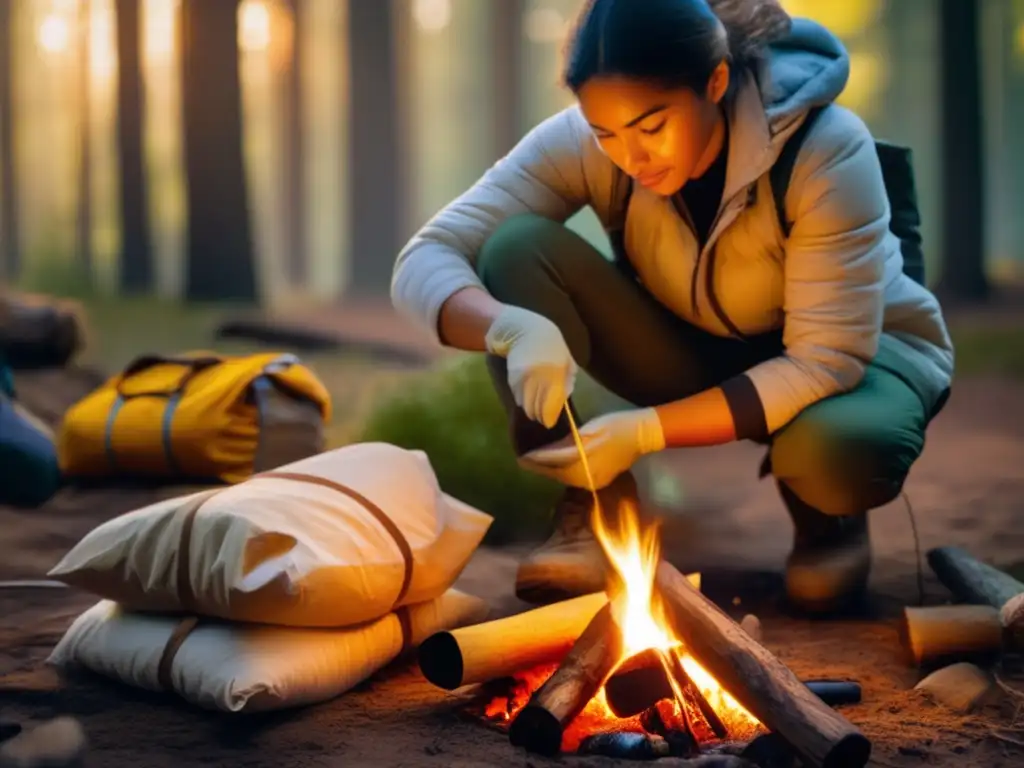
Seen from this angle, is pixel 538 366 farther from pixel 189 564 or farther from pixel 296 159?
pixel 296 159

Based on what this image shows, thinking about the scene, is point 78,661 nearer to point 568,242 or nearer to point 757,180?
point 568,242

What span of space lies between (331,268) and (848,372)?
839 inches

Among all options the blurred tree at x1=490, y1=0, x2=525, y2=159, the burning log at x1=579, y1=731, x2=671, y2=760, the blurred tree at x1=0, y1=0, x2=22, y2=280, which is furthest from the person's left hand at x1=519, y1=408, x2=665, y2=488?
the blurred tree at x1=0, y1=0, x2=22, y2=280

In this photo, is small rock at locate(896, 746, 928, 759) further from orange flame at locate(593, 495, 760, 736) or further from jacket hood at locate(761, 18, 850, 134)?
jacket hood at locate(761, 18, 850, 134)

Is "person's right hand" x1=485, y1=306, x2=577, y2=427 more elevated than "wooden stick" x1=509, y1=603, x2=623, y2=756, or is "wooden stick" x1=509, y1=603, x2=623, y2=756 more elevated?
"person's right hand" x1=485, y1=306, x2=577, y2=427

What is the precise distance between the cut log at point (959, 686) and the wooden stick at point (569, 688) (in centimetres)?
60

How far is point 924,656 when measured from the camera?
2.38m

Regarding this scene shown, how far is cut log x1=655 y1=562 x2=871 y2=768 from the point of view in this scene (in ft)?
5.71

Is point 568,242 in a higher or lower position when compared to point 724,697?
higher

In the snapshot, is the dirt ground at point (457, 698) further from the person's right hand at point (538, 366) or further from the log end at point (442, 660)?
the person's right hand at point (538, 366)

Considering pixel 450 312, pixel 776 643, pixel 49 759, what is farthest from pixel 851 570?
pixel 49 759

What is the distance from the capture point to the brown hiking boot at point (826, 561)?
2.74 metres

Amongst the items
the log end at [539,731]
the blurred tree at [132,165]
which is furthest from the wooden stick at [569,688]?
the blurred tree at [132,165]

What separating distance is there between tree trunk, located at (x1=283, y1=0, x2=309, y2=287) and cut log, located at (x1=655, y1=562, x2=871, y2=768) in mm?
12704
